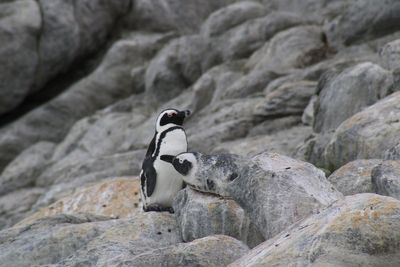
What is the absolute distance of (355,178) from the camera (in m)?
9.55

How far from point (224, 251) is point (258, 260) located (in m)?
0.92

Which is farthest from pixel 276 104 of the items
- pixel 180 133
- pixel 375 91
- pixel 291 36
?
pixel 180 133

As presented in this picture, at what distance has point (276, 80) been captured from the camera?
20.3m

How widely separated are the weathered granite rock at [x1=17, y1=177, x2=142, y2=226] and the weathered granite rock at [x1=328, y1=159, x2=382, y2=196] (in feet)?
18.2

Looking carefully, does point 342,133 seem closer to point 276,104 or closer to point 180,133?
point 180,133

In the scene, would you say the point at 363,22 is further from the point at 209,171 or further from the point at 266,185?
the point at 266,185

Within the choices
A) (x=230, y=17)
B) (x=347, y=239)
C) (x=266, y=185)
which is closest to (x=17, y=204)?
(x=230, y=17)

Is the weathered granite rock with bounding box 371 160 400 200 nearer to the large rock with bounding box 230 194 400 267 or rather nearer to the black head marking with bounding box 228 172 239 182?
the large rock with bounding box 230 194 400 267

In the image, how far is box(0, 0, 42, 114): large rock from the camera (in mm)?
28000

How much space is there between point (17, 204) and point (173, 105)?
5804 millimetres

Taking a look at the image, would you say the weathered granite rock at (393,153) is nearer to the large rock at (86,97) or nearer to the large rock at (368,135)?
the large rock at (368,135)

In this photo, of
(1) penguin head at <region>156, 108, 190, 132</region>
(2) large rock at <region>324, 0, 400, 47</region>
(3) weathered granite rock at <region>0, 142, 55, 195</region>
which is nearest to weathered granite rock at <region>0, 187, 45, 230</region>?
(3) weathered granite rock at <region>0, 142, 55, 195</region>

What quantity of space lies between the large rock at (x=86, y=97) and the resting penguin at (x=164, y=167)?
17.3 meters

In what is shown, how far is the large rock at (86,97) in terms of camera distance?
28281 mm
